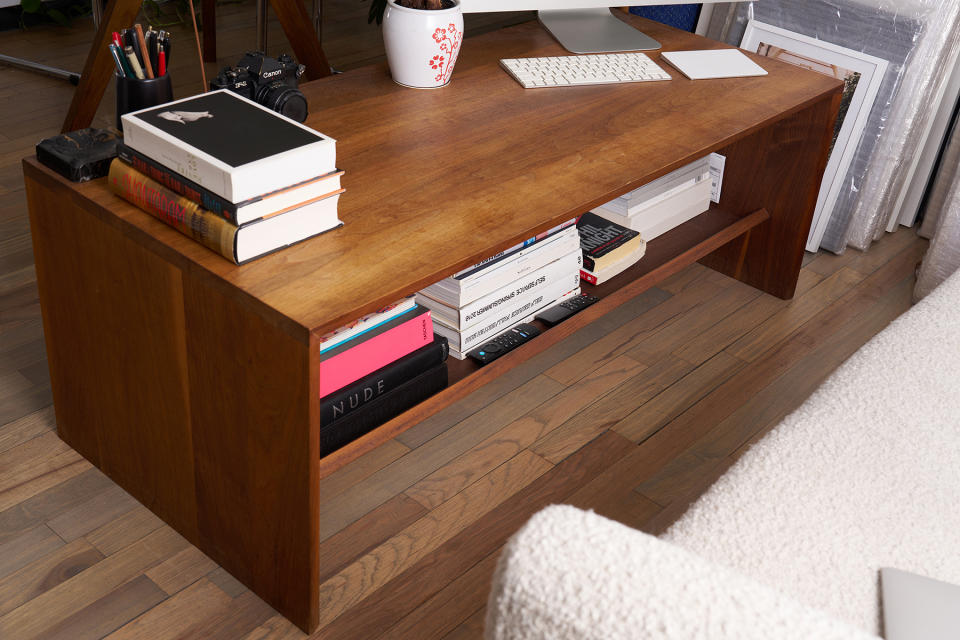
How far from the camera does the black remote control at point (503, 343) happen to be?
1576mm

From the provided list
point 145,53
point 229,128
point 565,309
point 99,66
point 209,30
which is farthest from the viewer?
point 209,30

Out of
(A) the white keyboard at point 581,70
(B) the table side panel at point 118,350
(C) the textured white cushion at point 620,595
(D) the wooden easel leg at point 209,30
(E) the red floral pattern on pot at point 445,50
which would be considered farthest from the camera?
(D) the wooden easel leg at point 209,30

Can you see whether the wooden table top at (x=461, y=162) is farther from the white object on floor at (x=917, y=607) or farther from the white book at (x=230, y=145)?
the white object on floor at (x=917, y=607)

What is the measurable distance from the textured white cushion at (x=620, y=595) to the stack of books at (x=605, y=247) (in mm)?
1129

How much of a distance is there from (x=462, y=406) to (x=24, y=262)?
1.07 meters

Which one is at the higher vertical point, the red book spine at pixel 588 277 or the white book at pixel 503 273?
the white book at pixel 503 273

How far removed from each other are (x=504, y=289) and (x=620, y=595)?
100 centimetres

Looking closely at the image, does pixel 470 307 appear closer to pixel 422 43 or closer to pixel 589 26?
pixel 422 43

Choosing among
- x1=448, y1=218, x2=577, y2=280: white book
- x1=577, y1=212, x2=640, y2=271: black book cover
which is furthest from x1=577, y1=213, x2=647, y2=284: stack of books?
x1=448, y1=218, x2=577, y2=280: white book

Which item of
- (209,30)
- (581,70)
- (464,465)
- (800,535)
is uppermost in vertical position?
(581,70)


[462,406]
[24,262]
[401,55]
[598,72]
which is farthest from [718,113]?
[24,262]

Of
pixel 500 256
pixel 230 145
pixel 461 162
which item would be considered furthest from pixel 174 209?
pixel 500 256

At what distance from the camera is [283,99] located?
1.40m

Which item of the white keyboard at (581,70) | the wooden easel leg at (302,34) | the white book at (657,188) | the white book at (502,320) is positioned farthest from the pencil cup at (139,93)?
the wooden easel leg at (302,34)
